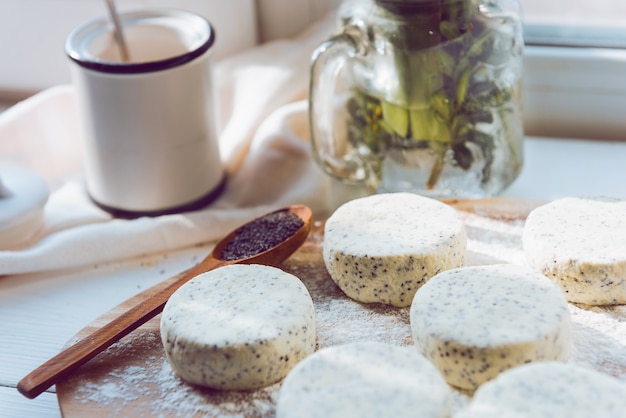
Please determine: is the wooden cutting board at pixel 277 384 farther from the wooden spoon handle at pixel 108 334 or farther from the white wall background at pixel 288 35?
the white wall background at pixel 288 35

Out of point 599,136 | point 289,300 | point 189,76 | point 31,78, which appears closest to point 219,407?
point 289,300

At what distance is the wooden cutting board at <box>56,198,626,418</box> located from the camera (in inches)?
30.5

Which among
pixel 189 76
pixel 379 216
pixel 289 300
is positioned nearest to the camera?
pixel 289 300

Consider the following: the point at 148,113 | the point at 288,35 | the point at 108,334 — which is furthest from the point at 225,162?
the point at 108,334

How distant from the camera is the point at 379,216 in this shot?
951 mm

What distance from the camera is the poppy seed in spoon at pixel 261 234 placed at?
98 cm

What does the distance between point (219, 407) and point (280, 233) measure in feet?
0.90

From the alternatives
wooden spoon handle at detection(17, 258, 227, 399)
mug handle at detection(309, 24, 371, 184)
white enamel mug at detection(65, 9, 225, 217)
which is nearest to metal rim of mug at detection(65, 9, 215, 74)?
white enamel mug at detection(65, 9, 225, 217)

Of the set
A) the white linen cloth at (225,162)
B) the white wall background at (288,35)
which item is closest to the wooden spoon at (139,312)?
the white linen cloth at (225,162)

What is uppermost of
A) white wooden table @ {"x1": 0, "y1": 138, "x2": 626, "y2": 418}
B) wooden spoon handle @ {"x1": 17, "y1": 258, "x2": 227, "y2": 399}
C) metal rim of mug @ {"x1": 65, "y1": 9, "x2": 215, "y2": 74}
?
metal rim of mug @ {"x1": 65, "y1": 9, "x2": 215, "y2": 74}

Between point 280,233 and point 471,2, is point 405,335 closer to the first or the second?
point 280,233

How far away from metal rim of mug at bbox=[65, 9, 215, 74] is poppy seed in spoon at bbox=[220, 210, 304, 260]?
224 millimetres

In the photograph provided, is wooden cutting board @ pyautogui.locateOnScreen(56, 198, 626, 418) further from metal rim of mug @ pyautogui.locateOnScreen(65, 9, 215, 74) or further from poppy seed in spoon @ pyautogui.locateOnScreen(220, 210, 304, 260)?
metal rim of mug @ pyautogui.locateOnScreen(65, 9, 215, 74)

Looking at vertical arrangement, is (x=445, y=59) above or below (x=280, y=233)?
above
